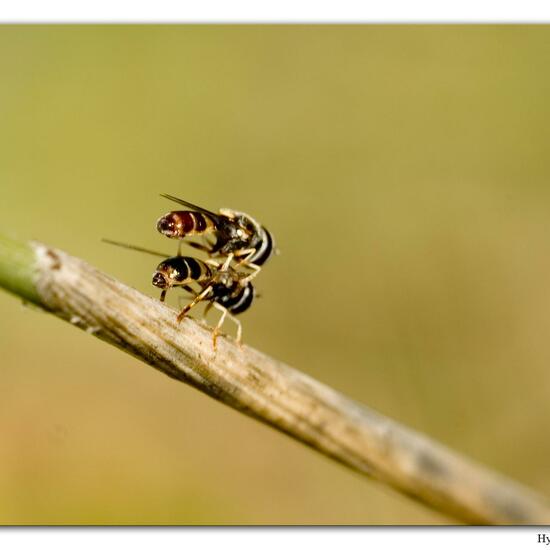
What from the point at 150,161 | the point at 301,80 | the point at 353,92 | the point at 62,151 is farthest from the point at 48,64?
the point at 353,92

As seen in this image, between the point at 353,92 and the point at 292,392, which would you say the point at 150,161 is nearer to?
the point at 353,92

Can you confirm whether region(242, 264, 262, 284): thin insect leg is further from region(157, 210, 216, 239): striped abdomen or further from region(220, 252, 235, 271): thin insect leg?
region(157, 210, 216, 239): striped abdomen

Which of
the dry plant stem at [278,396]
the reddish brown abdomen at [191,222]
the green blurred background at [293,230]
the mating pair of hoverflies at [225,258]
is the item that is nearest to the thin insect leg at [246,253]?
the mating pair of hoverflies at [225,258]

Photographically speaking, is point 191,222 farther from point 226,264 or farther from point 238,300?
point 238,300

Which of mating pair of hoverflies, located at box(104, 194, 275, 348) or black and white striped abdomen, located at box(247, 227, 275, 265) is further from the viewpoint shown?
black and white striped abdomen, located at box(247, 227, 275, 265)

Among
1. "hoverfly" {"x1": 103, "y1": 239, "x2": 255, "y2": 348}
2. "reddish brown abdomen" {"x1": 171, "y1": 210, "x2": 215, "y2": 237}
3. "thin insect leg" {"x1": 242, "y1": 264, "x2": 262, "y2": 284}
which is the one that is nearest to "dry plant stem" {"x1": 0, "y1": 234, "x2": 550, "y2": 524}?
"hoverfly" {"x1": 103, "y1": 239, "x2": 255, "y2": 348}

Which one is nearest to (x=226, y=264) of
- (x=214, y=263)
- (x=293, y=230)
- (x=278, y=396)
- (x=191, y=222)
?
(x=214, y=263)
